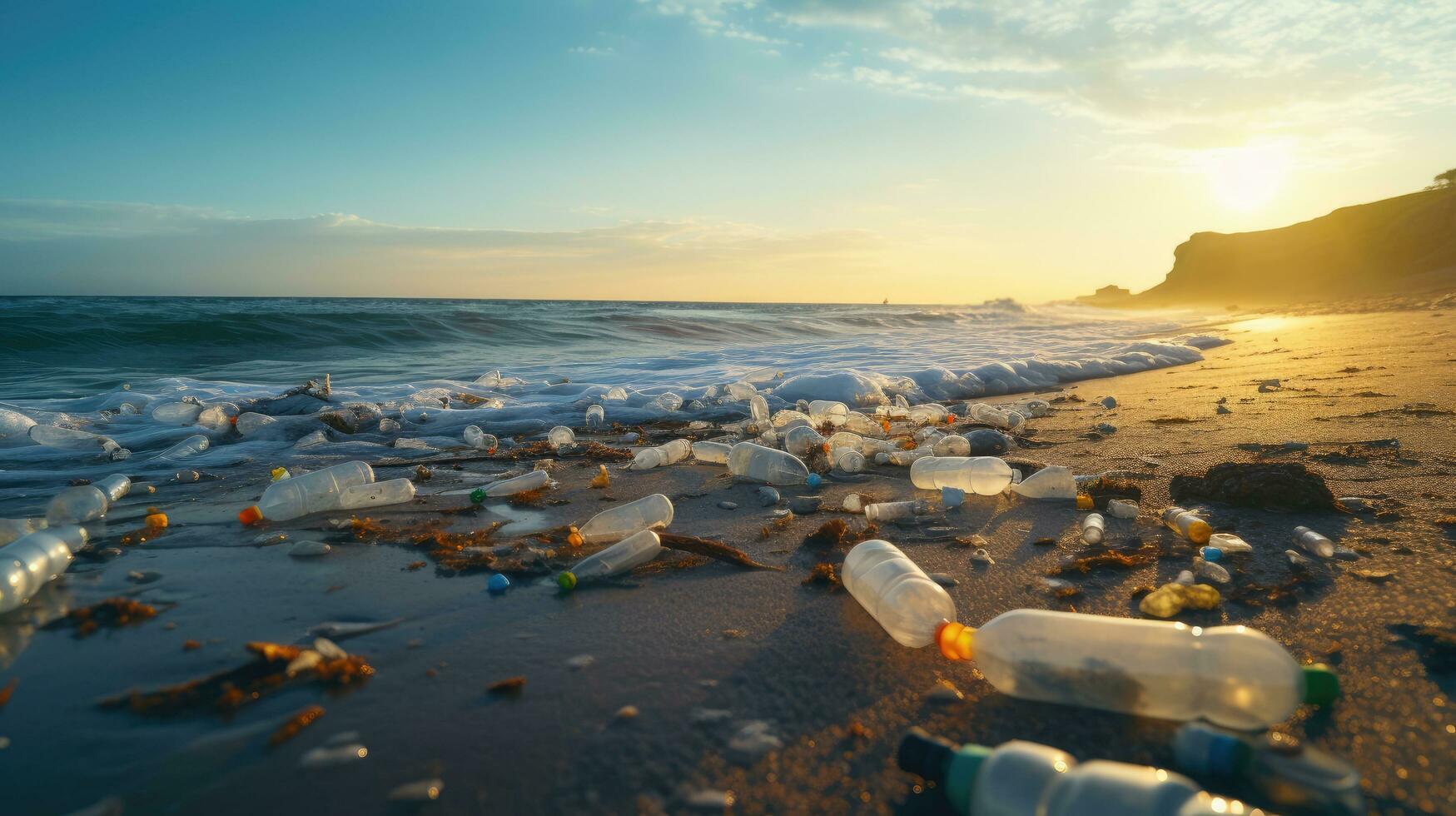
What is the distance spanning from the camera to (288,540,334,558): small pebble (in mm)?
2385

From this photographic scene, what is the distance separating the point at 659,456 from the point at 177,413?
4061 millimetres

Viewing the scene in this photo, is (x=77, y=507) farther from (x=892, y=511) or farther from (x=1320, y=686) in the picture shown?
(x=1320, y=686)

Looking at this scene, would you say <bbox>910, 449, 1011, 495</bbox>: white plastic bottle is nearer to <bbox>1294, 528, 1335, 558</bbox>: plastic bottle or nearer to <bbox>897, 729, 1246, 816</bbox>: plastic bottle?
<bbox>1294, 528, 1335, 558</bbox>: plastic bottle

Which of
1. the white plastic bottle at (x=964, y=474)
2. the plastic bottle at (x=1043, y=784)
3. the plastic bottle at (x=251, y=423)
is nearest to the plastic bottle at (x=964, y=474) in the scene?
the white plastic bottle at (x=964, y=474)

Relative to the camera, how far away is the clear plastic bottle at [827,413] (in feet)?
16.1

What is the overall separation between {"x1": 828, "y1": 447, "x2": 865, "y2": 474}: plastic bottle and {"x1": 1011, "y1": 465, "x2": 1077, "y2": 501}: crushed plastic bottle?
876mm

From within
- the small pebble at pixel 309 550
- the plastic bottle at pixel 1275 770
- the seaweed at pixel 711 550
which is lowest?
the small pebble at pixel 309 550

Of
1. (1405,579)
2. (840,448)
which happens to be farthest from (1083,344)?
(1405,579)

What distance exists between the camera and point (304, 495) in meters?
2.93

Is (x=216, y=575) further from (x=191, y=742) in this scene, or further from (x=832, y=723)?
(x=832, y=723)

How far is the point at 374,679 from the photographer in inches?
59.6

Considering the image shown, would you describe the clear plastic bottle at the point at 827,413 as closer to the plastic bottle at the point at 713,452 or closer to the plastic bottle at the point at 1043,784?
the plastic bottle at the point at 713,452

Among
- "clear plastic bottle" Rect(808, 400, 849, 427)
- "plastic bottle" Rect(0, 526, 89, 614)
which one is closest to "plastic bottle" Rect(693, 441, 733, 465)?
"clear plastic bottle" Rect(808, 400, 849, 427)

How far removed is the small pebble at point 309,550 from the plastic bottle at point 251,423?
2.98 meters
